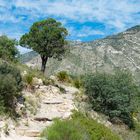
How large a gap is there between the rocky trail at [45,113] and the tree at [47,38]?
10714 mm

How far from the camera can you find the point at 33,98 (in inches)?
1047

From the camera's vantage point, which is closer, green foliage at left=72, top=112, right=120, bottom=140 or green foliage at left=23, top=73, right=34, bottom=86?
green foliage at left=72, top=112, right=120, bottom=140

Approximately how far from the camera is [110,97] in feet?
98.5

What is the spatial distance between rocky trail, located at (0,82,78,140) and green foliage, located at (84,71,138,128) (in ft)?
5.84

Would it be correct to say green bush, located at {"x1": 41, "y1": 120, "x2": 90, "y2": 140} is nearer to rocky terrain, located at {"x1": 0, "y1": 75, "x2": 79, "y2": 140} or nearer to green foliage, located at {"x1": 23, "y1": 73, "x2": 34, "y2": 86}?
rocky terrain, located at {"x1": 0, "y1": 75, "x2": 79, "y2": 140}

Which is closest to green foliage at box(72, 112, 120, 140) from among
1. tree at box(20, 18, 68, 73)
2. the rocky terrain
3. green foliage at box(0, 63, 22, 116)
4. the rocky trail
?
the rocky terrain

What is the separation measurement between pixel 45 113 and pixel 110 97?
7076mm

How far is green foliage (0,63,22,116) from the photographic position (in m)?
22.2

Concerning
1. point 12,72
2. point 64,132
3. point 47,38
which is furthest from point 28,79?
point 47,38

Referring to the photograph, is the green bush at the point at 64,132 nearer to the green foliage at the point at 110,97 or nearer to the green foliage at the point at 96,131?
the green foliage at the point at 96,131

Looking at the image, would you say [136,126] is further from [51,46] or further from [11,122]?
[51,46]

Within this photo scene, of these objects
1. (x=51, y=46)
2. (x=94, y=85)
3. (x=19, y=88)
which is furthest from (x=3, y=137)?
(x=51, y=46)

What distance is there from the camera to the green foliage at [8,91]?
875 inches

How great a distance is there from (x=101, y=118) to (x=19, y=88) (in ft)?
22.7
